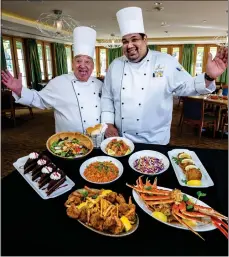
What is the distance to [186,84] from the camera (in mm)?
1618

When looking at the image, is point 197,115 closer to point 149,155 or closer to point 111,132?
point 111,132

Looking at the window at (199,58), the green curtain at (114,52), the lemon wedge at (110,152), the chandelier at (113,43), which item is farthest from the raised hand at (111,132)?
the green curtain at (114,52)

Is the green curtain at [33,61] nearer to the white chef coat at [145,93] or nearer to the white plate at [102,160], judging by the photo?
the white chef coat at [145,93]

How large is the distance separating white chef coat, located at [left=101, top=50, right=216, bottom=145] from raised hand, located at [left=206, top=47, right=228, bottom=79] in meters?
0.17

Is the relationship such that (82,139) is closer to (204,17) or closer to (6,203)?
(6,203)

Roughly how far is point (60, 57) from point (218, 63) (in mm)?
9505

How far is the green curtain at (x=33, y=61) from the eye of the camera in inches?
312

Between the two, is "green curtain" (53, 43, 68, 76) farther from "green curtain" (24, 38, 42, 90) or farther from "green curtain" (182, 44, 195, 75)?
"green curtain" (182, 44, 195, 75)

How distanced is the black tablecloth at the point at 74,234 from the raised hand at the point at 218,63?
2.43 feet

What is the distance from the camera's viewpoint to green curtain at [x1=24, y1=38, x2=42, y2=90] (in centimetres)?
793

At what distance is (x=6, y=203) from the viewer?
3.01 feet

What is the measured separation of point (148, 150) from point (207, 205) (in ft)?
1.71

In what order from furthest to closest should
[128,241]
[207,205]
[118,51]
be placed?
[118,51] → [207,205] → [128,241]

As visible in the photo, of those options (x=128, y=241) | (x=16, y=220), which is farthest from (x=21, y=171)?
(x=128, y=241)
